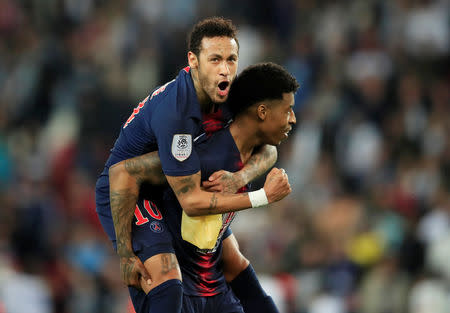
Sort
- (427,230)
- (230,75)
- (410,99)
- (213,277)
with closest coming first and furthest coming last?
(230,75), (213,277), (427,230), (410,99)

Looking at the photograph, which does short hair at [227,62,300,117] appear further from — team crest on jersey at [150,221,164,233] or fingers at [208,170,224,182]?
team crest on jersey at [150,221,164,233]

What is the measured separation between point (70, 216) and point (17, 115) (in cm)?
220

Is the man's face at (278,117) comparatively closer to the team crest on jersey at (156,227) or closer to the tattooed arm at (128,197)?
the tattooed arm at (128,197)

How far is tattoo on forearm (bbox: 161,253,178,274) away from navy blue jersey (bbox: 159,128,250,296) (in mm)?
239

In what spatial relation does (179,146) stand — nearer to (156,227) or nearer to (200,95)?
(200,95)

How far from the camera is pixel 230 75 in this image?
5.10 meters

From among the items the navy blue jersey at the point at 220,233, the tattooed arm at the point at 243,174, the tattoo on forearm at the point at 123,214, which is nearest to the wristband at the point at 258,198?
the tattooed arm at the point at 243,174

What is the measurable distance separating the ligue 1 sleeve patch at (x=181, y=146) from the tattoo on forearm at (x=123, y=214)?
1.48ft

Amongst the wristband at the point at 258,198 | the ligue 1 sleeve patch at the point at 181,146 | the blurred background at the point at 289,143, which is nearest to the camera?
the ligue 1 sleeve patch at the point at 181,146

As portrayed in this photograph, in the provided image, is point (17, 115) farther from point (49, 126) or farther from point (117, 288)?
point (117, 288)

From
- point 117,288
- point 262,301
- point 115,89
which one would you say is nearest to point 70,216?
point 117,288

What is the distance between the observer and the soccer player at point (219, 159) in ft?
17.1

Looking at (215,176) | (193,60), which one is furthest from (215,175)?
(193,60)

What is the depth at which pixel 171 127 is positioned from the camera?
16.1ft
